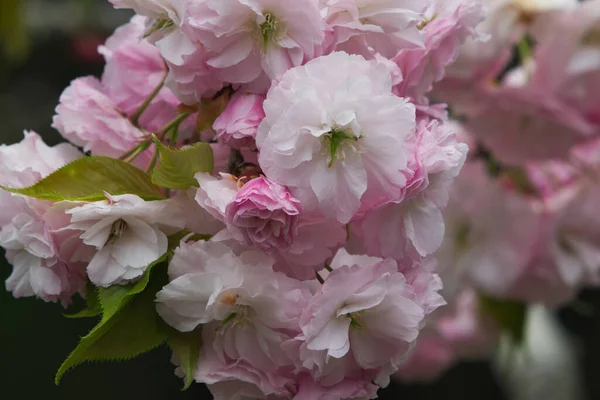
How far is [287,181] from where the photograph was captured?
1.19ft

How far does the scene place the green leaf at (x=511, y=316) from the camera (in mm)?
866

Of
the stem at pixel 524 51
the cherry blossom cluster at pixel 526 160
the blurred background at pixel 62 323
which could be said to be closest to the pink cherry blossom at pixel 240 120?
the cherry blossom cluster at pixel 526 160

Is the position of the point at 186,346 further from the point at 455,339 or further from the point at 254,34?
the point at 455,339

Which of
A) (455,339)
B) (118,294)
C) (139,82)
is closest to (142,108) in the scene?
(139,82)

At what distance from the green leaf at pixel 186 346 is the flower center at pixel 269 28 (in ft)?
0.49

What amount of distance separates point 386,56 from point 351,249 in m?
0.11

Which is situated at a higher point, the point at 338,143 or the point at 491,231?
the point at 338,143

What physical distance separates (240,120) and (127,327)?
115mm

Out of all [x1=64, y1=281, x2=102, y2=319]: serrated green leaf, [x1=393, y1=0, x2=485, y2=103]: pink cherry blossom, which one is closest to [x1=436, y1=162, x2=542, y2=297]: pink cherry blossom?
[x1=393, y1=0, x2=485, y2=103]: pink cherry blossom

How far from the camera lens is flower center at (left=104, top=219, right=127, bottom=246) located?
391 mm

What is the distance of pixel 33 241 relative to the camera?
1.27 ft

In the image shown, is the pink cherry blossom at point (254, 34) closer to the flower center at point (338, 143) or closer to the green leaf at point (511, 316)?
the flower center at point (338, 143)

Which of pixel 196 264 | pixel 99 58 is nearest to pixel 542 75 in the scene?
pixel 196 264

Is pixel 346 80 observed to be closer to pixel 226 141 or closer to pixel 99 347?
pixel 226 141
